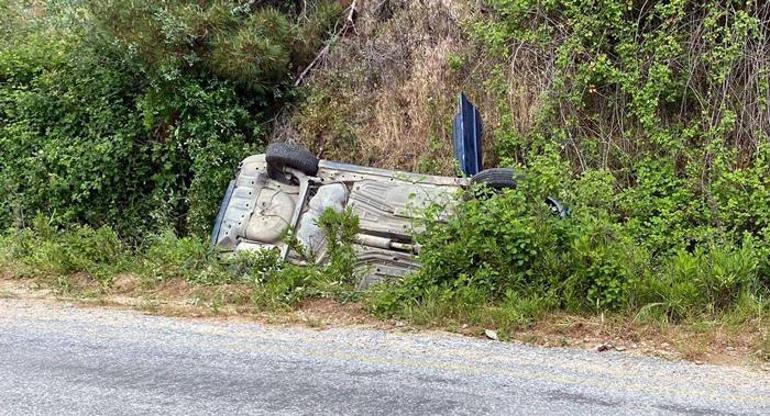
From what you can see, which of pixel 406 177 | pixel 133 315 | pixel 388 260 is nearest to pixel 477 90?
pixel 406 177

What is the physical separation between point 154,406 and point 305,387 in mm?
900

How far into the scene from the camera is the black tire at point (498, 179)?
802 centimetres

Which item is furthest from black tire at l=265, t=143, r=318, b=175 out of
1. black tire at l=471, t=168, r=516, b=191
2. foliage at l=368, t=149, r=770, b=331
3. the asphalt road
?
the asphalt road

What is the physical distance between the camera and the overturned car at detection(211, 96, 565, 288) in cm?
781

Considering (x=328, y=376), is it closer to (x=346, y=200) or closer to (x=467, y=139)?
(x=346, y=200)

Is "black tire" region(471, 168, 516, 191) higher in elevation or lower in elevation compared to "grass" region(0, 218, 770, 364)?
higher

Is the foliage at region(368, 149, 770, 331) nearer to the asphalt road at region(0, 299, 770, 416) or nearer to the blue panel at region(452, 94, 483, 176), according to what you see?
the asphalt road at region(0, 299, 770, 416)

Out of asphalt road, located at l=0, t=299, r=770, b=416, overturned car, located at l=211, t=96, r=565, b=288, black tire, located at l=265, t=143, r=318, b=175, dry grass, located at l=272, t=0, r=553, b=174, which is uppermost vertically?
dry grass, located at l=272, t=0, r=553, b=174

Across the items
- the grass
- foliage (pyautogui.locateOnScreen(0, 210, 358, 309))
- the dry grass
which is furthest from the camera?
the dry grass

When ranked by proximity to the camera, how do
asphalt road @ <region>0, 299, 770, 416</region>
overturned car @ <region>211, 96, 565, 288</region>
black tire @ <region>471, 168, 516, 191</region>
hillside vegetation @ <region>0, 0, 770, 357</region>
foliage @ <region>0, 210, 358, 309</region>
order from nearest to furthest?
1. asphalt road @ <region>0, 299, 770, 416</region>
2. hillside vegetation @ <region>0, 0, 770, 357</region>
3. foliage @ <region>0, 210, 358, 309</region>
4. overturned car @ <region>211, 96, 565, 288</region>
5. black tire @ <region>471, 168, 516, 191</region>

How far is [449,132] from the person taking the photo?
980cm

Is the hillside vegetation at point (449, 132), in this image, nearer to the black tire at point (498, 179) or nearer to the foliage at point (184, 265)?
the foliage at point (184, 265)

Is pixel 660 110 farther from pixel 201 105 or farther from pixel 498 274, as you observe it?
pixel 201 105

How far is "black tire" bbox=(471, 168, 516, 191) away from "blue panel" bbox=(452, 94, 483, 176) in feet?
2.22
